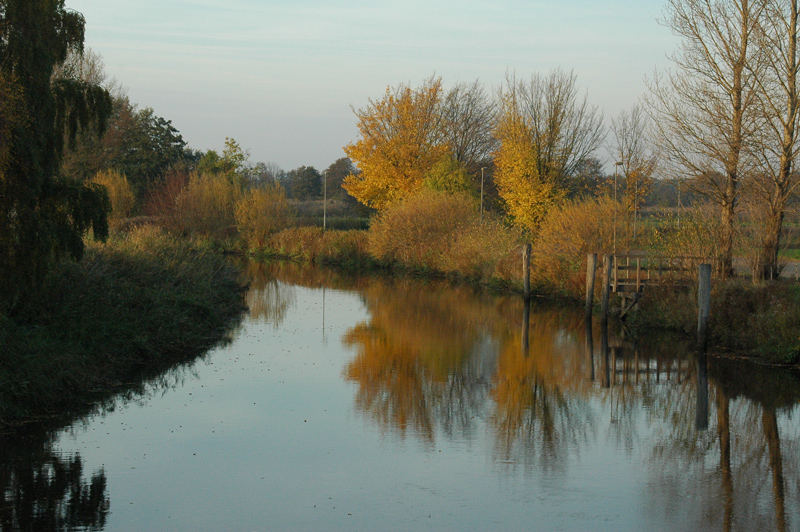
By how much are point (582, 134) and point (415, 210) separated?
9.55m

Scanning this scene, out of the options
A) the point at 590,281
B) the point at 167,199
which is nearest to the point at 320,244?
the point at 167,199

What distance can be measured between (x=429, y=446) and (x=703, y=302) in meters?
9.63

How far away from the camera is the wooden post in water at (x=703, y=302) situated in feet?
58.1

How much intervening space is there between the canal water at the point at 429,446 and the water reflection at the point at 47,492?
0.10 ft

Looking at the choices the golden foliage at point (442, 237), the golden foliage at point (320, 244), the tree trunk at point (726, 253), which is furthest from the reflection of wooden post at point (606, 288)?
the golden foliage at point (320, 244)

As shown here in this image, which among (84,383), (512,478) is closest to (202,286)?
(84,383)

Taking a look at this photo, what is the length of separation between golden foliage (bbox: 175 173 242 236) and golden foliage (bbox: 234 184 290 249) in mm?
743

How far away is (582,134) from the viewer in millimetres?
42688

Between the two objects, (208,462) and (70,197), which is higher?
(70,197)

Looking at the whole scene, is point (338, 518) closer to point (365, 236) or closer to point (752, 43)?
point (752, 43)

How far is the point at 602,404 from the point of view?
1345cm

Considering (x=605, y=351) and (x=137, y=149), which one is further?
(x=137, y=149)

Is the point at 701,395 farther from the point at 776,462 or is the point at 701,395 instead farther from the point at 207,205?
the point at 207,205

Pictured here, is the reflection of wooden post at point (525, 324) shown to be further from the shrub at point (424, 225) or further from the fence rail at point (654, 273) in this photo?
the shrub at point (424, 225)
